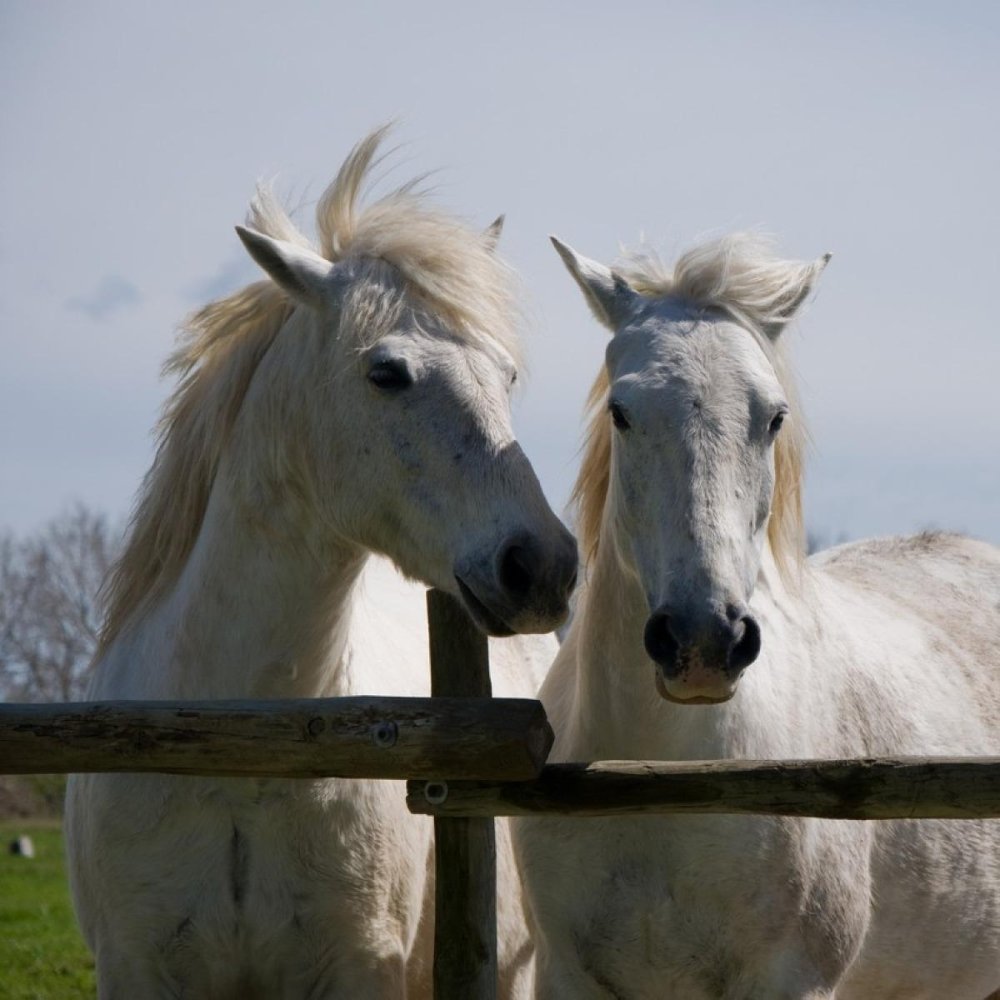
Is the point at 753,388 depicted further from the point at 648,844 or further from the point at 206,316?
the point at 206,316

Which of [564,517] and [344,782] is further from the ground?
[564,517]

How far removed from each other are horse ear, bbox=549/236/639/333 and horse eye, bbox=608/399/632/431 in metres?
0.39

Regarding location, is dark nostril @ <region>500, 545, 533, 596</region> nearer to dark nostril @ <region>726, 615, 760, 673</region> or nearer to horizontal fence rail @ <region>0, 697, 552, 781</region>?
horizontal fence rail @ <region>0, 697, 552, 781</region>

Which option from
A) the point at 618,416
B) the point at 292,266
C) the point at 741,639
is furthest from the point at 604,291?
the point at 741,639

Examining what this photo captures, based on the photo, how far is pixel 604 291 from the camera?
13.3 ft

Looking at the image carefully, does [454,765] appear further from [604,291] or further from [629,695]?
[604,291]

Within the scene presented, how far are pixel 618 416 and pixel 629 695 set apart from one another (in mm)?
739

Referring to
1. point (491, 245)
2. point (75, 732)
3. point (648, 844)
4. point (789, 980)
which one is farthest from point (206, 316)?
point (789, 980)

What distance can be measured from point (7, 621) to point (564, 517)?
126ft

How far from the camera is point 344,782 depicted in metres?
3.81

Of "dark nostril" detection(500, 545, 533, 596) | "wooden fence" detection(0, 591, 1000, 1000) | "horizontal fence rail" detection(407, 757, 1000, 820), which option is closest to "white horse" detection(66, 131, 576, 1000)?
"dark nostril" detection(500, 545, 533, 596)

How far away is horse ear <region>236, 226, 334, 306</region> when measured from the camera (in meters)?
3.75

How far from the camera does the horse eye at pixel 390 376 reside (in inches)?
143

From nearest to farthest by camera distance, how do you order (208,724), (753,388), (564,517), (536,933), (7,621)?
(208,724)
(753,388)
(536,933)
(564,517)
(7,621)
